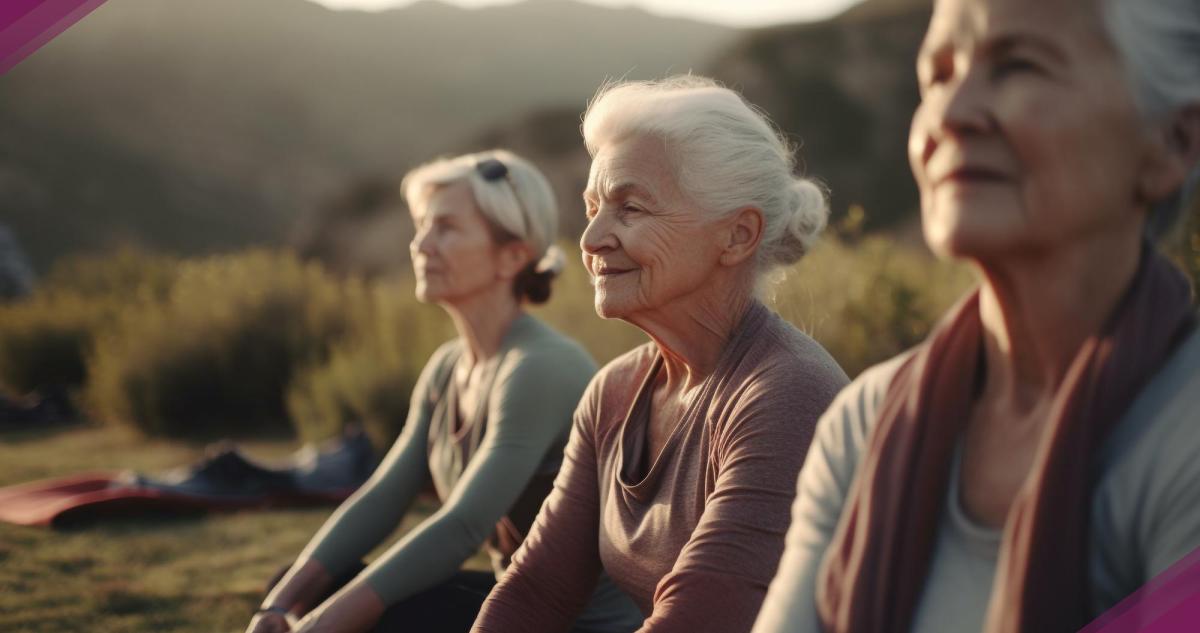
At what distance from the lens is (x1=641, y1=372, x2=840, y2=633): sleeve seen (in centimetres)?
230

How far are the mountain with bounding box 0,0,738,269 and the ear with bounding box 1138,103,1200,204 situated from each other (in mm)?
37761

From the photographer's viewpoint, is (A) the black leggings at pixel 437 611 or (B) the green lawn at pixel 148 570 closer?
(A) the black leggings at pixel 437 611

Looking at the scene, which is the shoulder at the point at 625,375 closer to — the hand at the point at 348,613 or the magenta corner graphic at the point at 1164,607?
the hand at the point at 348,613

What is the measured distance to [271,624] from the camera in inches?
147

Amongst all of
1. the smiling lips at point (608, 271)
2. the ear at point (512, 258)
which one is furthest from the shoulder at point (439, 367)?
the smiling lips at point (608, 271)

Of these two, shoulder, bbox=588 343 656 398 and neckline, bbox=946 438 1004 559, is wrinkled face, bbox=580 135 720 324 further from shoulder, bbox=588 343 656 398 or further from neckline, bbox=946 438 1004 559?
neckline, bbox=946 438 1004 559

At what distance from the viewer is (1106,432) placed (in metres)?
1.42

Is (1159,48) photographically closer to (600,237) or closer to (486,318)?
(600,237)

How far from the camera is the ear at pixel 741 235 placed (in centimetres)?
275

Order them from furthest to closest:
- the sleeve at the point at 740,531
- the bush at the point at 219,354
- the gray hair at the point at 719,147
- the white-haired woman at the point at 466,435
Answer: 1. the bush at the point at 219,354
2. the white-haired woman at the point at 466,435
3. the gray hair at the point at 719,147
4. the sleeve at the point at 740,531

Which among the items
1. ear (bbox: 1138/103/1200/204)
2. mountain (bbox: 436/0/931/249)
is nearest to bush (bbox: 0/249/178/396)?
ear (bbox: 1138/103/1200/204)

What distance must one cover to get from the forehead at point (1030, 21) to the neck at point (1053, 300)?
0.74 feet

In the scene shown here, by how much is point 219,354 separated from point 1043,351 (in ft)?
32.5

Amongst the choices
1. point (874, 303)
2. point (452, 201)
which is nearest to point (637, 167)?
point (452, 201)
